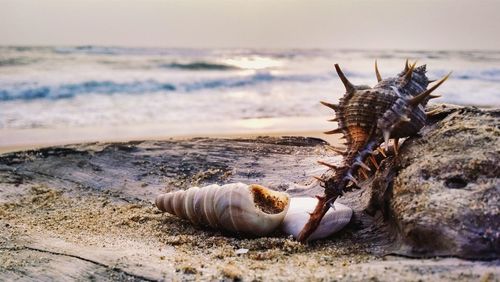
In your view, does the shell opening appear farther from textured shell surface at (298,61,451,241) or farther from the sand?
textured shell surface at (298,61,451,241)

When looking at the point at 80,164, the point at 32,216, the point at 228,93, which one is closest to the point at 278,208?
the point at 32,216

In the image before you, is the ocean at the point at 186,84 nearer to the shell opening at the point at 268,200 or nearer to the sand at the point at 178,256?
the sand at the point at 178,256

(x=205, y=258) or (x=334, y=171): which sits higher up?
(x=334, y=171)

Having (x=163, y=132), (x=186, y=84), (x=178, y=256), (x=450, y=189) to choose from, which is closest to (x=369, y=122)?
(x=450, y=189)

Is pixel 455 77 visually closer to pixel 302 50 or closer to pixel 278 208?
pixel 302 50

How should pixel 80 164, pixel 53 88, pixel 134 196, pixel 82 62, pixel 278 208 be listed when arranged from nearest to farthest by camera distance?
pixel 278 208, pixel 134 196, pixel 80 164, pixel 53 88, pixel 82 62

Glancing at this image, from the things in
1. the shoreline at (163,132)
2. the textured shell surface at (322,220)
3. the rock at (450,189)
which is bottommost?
the shoreline at (163,132)

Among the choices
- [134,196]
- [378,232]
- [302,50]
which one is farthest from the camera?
[302,50]

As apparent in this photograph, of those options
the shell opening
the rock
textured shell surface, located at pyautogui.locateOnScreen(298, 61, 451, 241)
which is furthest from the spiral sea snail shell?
the rock

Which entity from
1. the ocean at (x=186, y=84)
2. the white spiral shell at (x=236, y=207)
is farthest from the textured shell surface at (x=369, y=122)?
the ocean at (x=186, y=84)
